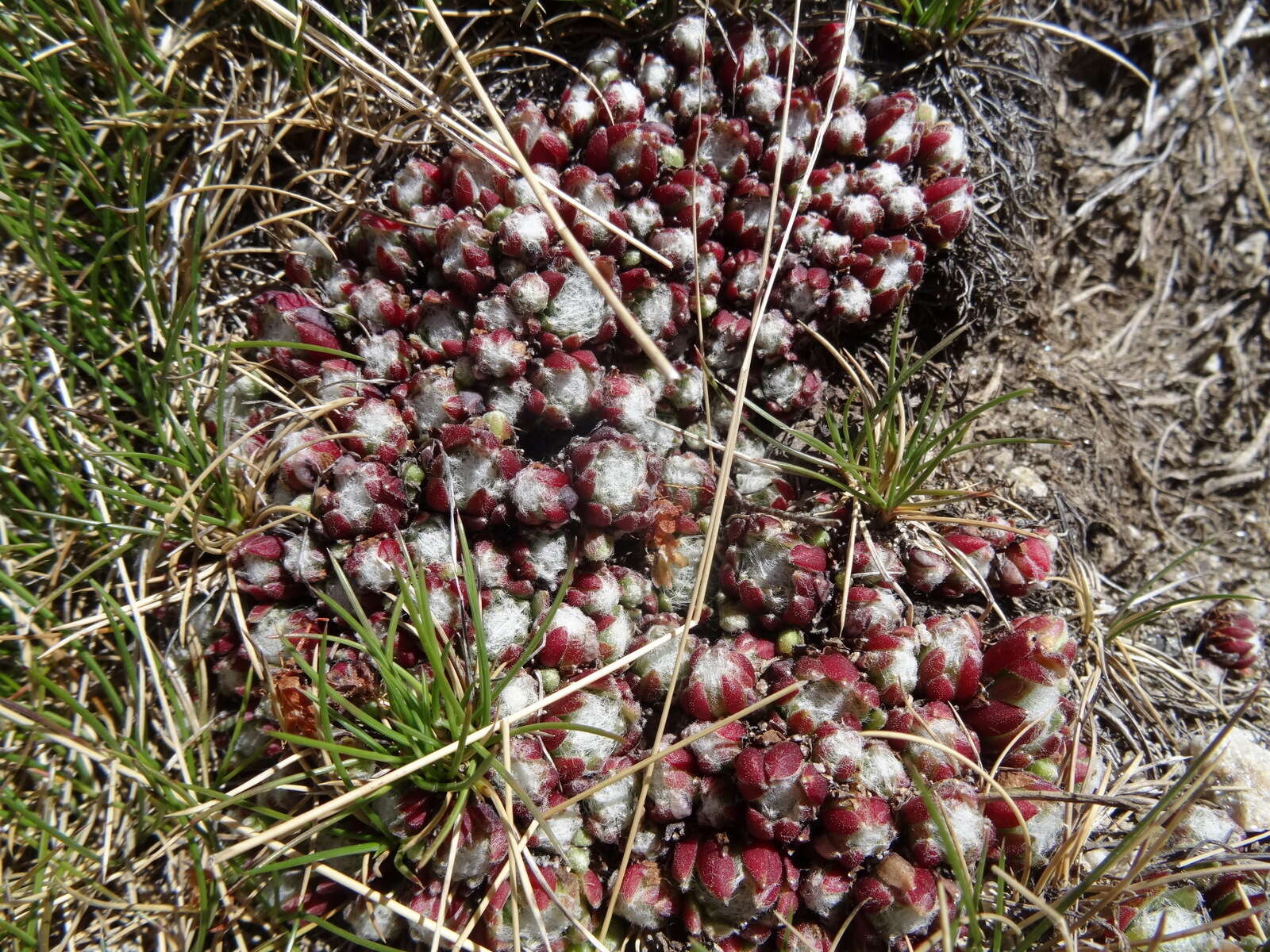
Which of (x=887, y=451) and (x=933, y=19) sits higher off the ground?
(x=933, y=19)

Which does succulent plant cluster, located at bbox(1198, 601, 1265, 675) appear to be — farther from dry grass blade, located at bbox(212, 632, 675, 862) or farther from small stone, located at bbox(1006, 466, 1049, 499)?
dry grass blade, located at bbox(212, 632, 675, 862)

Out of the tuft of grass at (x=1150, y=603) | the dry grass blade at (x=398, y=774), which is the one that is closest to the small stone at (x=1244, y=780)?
the tuft of grass at (x=1150, y=603)

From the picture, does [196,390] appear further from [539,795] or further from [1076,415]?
[1076,415]

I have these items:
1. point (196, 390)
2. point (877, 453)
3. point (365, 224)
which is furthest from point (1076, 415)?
point (196, 390)

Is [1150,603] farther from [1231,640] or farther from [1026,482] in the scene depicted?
[1026,482]

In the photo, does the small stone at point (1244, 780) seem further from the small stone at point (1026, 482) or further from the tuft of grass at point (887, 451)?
the tuft of grass at point (887, 451)

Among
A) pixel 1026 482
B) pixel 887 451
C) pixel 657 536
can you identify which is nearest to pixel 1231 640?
pixel 1026 482

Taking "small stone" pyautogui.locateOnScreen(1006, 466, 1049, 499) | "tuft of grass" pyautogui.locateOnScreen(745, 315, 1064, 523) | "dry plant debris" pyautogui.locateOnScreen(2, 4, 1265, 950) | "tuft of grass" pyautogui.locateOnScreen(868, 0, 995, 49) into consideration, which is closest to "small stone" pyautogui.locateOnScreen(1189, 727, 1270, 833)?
"dry plant debris" pyautogui.locateOnScreen(2, 4, 1265, 950)

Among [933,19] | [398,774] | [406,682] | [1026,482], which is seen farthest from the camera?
[1026,482]
